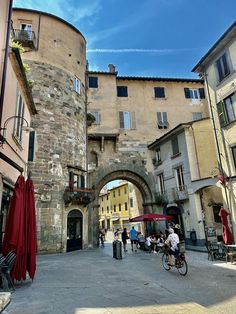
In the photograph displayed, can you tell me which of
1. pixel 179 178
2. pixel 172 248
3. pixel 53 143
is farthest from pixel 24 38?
pixel 172 248

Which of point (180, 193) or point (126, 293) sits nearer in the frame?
point (126, 293)

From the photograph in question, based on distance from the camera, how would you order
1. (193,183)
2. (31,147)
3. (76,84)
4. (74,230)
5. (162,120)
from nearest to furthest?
(31,147) < (193,183) < (74,230) < (76,84) < (162,120)

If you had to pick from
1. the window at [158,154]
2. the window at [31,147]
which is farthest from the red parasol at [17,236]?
the window at [158,154]

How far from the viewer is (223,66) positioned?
14.2 m

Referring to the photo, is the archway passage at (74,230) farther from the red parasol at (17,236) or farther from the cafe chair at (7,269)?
Result: the cafe chair at (7,269)

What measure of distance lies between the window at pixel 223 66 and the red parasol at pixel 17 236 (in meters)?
13.5

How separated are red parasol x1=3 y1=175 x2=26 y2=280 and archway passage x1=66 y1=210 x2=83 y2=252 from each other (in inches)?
394

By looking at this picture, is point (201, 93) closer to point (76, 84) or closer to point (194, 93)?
point (194, 93)

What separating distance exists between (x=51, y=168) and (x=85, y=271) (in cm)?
877

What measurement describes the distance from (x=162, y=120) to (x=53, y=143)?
12046 mm

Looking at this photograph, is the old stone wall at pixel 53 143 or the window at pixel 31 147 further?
the window at pixel 31 147

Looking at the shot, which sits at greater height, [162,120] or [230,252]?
[162,120]

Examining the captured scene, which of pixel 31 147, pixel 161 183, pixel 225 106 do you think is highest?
pixel 225 106

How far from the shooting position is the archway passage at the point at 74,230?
16.2m
